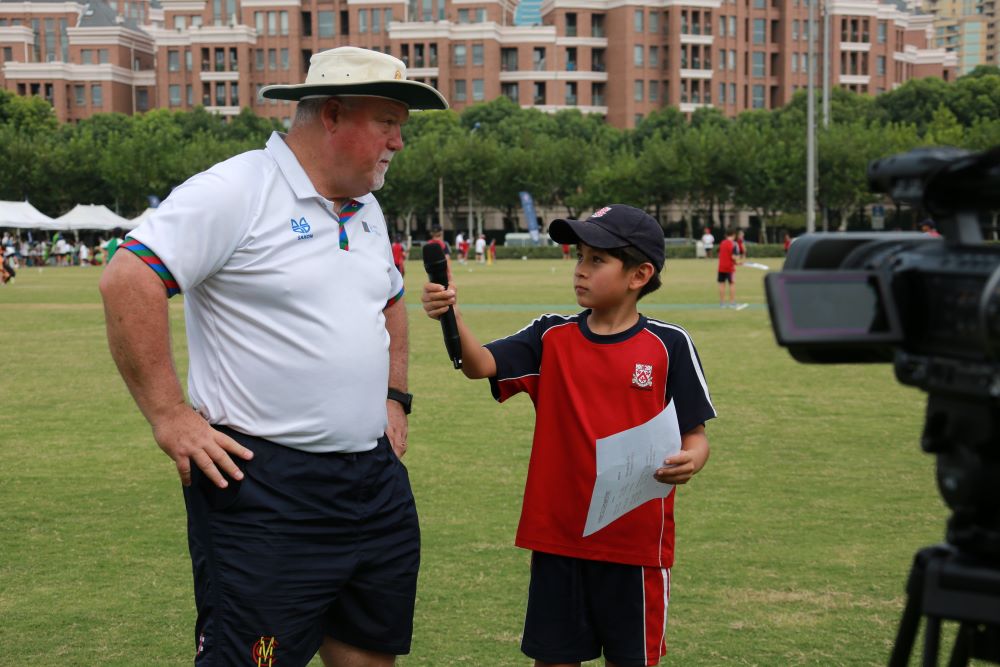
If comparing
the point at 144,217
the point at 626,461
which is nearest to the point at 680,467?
the point at 626,461

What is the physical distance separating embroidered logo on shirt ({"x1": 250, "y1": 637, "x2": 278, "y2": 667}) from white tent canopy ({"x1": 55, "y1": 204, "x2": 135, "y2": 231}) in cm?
6080

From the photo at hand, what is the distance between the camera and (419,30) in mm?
108000

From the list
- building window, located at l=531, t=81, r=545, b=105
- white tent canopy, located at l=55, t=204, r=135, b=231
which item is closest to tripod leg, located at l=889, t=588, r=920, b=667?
white tent canopy, located at l=55, t=204, r=135, b=231

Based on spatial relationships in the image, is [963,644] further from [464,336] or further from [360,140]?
[360,140]

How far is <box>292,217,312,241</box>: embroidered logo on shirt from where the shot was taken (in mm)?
3326

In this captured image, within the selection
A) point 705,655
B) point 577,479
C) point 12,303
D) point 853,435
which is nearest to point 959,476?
point 577,479

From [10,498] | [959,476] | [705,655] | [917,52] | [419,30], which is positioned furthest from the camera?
[917,52]

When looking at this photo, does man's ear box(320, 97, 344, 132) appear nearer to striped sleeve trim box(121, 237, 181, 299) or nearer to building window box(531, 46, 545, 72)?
striped sleeve trim box(121, 237, 181, 299)

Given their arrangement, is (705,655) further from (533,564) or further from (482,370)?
(482,370)

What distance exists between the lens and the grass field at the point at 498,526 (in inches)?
194

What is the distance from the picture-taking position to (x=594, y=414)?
358 centimetres

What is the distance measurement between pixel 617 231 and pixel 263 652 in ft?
5.30

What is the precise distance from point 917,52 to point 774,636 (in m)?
130

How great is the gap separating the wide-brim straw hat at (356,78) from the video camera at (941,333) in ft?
5.42
